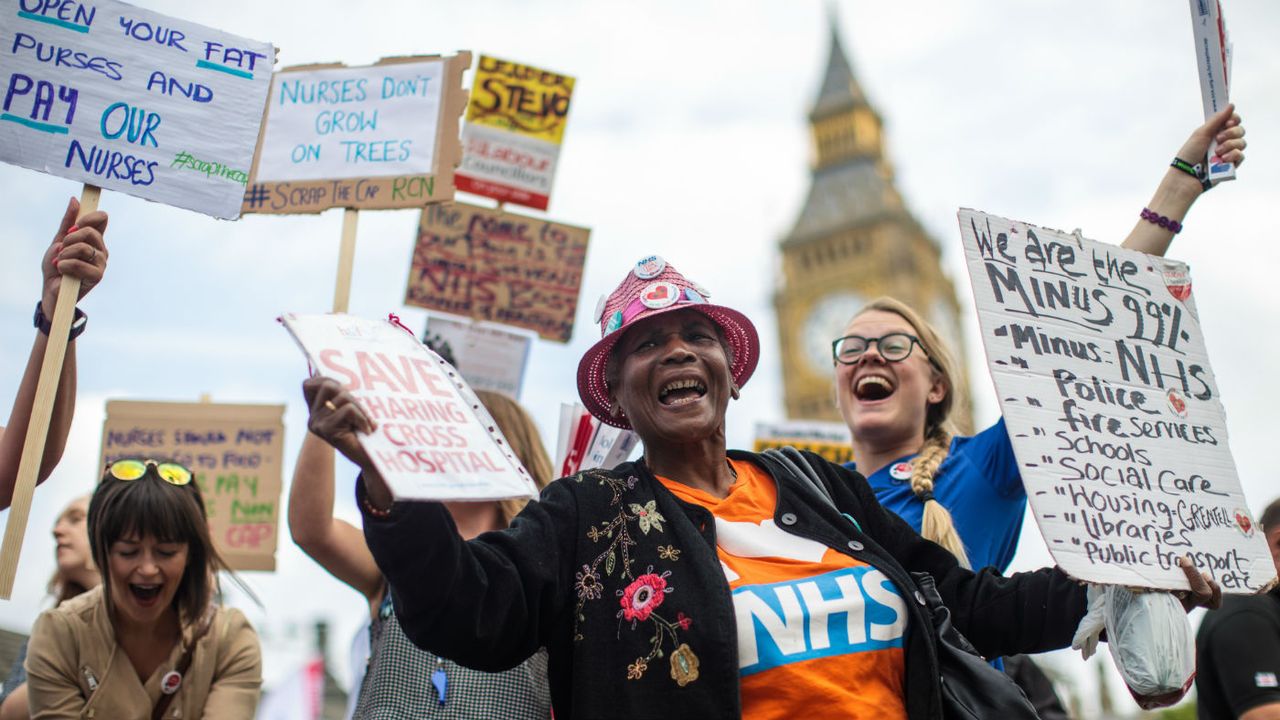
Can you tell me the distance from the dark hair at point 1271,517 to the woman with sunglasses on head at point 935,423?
1.09 m

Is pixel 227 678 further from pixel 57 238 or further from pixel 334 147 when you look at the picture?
pixel 334 147

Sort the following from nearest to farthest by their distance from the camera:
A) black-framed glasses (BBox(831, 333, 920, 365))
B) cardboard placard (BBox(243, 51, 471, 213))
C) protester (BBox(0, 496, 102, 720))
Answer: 1. black-framed glasses (BBox(831, 333, 920, 365))
2. cardboard placard (BBox(243, 51, 471, 213))
3. protester (BBox(0, 496, 102, 720))

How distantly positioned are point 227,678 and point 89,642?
36cm

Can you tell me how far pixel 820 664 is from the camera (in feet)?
7.55

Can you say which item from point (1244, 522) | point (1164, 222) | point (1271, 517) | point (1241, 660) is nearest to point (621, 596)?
point (1244, 522)

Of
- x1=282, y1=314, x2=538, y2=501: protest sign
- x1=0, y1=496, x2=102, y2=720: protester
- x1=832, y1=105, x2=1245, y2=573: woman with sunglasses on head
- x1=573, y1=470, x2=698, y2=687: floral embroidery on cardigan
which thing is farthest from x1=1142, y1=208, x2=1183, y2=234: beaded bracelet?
x1=0, y1=496, x2=102, y2=720: protester

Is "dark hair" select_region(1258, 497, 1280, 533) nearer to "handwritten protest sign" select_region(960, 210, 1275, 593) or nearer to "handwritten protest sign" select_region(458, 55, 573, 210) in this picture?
"handwritten protest sign" select_region(960, 210, 1275, 593)

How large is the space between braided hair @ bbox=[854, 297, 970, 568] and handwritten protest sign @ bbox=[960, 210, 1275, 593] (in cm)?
58

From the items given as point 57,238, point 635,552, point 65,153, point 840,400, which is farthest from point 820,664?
point 65,153

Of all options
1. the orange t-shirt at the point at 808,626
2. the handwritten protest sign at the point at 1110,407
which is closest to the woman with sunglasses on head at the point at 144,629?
the orange t-shirt at the point at 808,626

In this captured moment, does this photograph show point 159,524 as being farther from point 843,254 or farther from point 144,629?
point 843,254

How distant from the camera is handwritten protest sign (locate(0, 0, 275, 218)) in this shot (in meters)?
3.02

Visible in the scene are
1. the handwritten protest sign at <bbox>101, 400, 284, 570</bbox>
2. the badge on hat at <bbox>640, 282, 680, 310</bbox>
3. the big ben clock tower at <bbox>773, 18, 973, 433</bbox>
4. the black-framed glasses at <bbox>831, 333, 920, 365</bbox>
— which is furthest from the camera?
the big ben clock tower at <bbox>773, 18, 973, 433</bbox>

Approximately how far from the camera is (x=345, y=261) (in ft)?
11.8
